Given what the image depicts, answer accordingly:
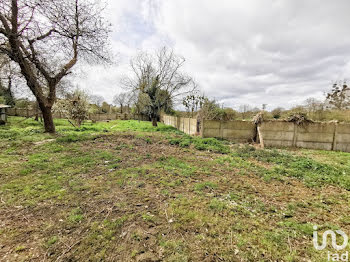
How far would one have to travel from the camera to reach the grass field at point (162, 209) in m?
1.69

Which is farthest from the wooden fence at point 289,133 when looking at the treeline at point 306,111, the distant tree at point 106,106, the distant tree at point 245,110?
the distant tree at point 106,106

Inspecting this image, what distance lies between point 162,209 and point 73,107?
14.7 metres

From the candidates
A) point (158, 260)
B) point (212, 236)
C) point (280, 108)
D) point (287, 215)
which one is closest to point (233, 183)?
point (287, 215)

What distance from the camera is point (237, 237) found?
1.90m

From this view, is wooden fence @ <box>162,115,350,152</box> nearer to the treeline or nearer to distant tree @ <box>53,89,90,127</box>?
the treeline

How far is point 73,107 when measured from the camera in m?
13.4

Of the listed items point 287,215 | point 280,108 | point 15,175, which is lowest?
point 287,215

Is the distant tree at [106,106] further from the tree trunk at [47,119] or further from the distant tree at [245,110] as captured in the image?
the distant tree at [245,110]

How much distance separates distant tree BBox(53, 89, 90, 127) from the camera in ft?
43.7

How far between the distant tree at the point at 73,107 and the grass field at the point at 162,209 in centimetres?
1008

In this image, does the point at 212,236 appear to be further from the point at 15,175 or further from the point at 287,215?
the point at 15,175

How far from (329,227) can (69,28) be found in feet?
34.9

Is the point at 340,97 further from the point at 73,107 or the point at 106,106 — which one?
the point at 106,106

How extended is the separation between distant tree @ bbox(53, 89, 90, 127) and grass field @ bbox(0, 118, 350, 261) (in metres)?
10.1
